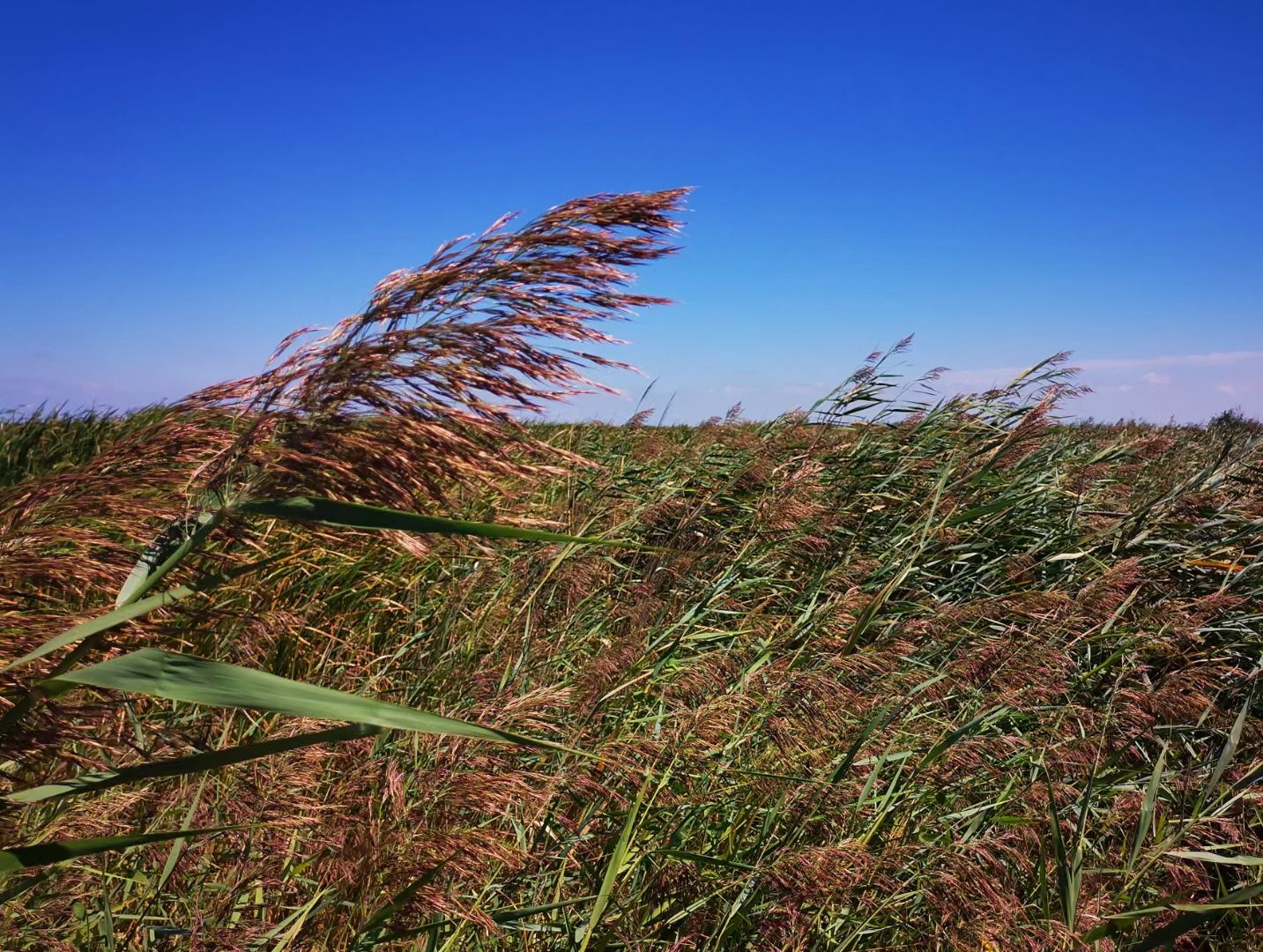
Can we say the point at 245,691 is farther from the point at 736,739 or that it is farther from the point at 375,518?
the point at 736,739

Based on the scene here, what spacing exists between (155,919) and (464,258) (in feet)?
5.51

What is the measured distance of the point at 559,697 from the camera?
230 centimetres

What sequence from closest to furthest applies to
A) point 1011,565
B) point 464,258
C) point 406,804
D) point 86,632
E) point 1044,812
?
point 86,632 < point 464,258 < point 406,804 < point 1044,812 < point 1011,565

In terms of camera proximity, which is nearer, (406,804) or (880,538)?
(406,804)

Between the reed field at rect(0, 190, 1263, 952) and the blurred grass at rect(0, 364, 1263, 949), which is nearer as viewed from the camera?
the reed field at rect(0, 190, 1263, 952)

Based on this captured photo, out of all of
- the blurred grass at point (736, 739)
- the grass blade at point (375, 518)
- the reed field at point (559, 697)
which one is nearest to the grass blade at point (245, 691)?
the reed field at point (559, 697)

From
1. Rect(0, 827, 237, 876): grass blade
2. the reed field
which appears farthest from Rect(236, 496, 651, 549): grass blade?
Rect(0, 827, 237, 876): grass blade

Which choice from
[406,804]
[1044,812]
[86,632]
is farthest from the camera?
[1044,812]

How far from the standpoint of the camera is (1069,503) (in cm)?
498

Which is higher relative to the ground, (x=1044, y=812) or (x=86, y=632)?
(x=86, y=632)

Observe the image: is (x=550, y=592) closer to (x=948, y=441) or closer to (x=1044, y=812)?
(x=1044, y=812)

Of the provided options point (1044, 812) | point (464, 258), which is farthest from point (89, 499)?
point (1044, 812)

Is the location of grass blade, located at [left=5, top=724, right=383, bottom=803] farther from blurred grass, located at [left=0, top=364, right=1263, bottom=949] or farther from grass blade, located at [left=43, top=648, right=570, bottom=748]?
blurred grass, located at [left=0, top=364, right=1263, bottom=949]

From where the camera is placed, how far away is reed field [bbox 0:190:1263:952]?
1507mm
